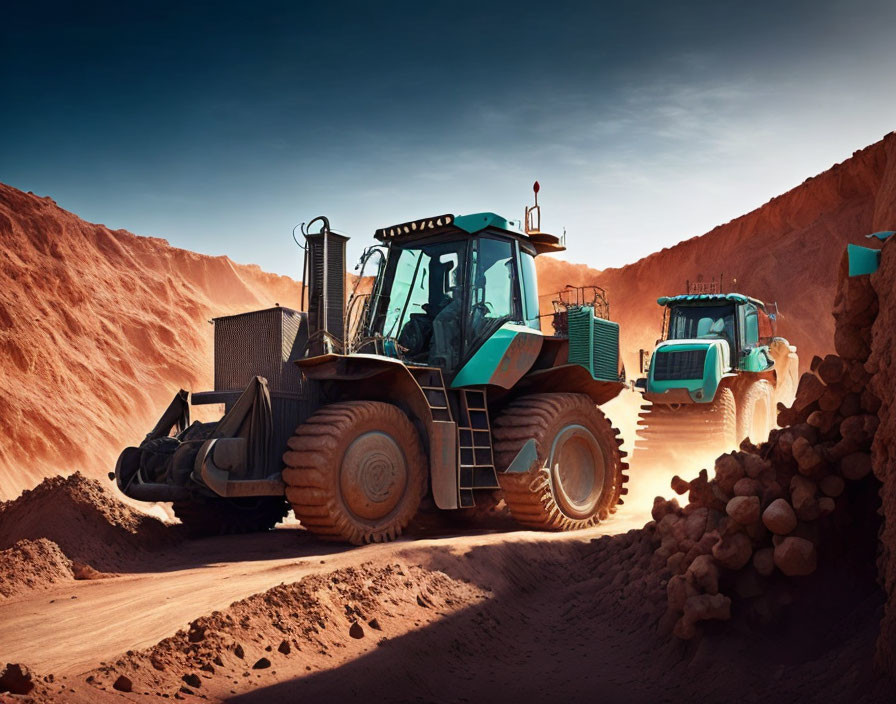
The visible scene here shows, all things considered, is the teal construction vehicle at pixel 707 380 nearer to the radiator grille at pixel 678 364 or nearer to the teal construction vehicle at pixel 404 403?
the radiator grille at pixel 678 364

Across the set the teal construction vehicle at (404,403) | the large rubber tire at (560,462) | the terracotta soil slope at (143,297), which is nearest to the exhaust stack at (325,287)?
the teal construction vehicle at (404,403)

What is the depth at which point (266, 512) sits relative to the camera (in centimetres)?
980

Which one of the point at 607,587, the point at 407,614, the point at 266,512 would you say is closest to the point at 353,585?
the point at 407,614

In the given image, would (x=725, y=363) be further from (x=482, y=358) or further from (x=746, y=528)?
(x=746, y=528)

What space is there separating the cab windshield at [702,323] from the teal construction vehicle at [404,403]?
4.97 metres

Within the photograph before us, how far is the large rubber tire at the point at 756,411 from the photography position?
15.2 meters

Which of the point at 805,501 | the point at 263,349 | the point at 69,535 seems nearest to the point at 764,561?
the point at 805,501

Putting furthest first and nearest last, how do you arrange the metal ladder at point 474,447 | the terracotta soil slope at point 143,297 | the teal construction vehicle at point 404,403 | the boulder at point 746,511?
1. the terracotta soil slope at point 143,297
2. the metal ladder at point 474,447
3. the teal construction vehicle at point 404,403
4. the boulder at point 746,511

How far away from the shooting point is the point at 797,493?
5.17 metres

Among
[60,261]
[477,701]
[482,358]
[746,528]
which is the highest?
[60,261]

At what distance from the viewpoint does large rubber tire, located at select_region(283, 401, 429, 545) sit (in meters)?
7.77

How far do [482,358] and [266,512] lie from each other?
3017 mm

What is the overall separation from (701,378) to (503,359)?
18.5 ft

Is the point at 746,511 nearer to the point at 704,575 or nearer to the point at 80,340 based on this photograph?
the point at 704,575
